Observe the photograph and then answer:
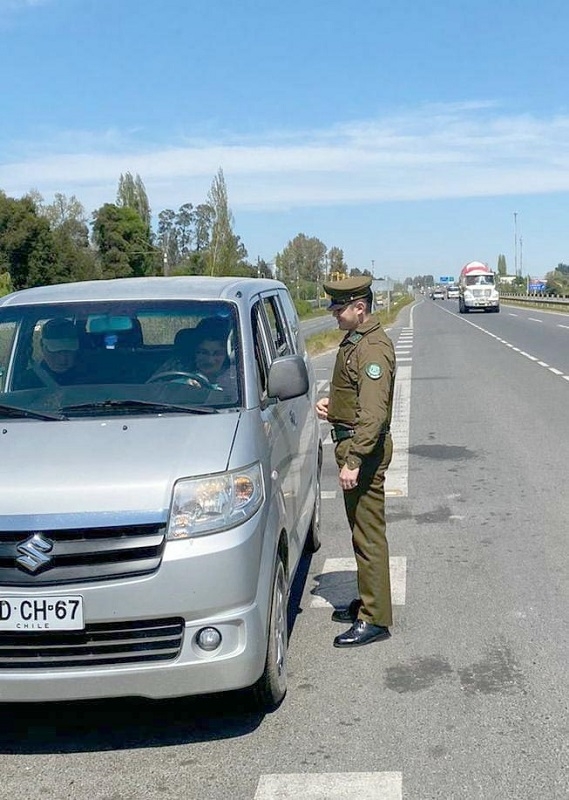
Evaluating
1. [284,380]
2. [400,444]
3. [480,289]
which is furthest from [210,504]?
[480,289]

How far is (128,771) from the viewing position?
12.9ft

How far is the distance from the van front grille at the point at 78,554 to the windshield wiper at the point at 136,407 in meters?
0.84

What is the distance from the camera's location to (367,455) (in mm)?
4957

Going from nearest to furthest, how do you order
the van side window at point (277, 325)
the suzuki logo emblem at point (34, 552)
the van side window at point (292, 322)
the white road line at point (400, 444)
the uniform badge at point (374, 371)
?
the suzuki logo emblem at point (34, 552)
the uniform badge at point (374, 371)
the van side window at point (277, 325)
the van side window at point (292, 322)
the white road line at point (400, 444)

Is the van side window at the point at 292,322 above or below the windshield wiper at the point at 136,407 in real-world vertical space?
above

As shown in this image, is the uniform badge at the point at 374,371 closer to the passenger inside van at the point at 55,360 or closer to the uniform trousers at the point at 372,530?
the uniform trousers at the point at 372,530

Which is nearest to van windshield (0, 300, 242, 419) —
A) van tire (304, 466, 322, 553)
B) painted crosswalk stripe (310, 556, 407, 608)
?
painted crosswalk stripe (310, 556, 407, 608)

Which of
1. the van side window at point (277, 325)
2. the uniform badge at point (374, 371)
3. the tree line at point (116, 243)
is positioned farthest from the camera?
the tree line at point (116, 243)

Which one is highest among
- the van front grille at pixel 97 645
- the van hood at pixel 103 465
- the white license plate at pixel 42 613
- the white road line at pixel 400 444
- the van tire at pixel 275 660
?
the van hood at pixel 103 465

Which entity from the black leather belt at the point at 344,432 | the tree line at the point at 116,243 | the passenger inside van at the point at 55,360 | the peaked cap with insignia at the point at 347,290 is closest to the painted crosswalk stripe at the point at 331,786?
the black leather belt at the point at 344,432

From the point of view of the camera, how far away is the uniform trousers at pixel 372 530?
203 inches

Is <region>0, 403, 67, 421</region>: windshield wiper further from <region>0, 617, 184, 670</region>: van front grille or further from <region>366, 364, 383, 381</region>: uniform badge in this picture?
<region>366, 364, 383, 381</region>: uniform badge

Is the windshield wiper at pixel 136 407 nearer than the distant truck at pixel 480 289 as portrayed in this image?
Yes

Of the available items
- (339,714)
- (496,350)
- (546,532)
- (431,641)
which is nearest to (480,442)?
(546,532)
